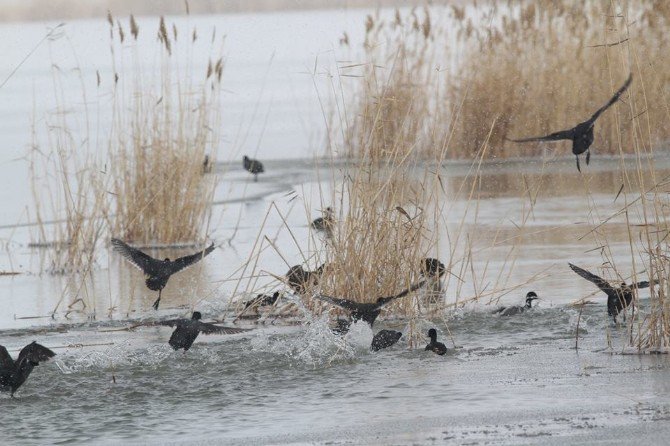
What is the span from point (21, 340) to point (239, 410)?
Answer: 76.0 inches

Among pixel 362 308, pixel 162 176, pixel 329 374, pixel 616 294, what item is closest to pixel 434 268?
pixel 362 308

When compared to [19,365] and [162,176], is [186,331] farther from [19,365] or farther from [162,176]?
[162,176]

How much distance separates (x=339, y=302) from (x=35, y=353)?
1.35 m

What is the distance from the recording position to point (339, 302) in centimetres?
530

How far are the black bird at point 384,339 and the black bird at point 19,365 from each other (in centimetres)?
142

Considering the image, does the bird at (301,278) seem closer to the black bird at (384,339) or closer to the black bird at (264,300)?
the black bird at (264,300)

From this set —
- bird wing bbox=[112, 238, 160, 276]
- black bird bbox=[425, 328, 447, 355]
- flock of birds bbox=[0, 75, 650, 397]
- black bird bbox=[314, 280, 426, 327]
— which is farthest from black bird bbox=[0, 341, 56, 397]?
Result: black bird bbox=[425, 328, 447, 355]

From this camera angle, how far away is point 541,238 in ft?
28.6

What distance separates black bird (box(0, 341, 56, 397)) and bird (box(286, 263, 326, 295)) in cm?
166

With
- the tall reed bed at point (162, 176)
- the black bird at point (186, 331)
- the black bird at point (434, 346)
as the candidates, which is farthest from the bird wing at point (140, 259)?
the tall reed bed at point (162, 176)

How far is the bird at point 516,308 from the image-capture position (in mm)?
6012

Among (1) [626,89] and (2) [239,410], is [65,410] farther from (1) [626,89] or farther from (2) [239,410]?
(1) [626,89]

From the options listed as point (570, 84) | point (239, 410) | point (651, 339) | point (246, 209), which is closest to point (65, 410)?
point (239, 410)

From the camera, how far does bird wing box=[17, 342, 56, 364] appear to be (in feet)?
15.5
